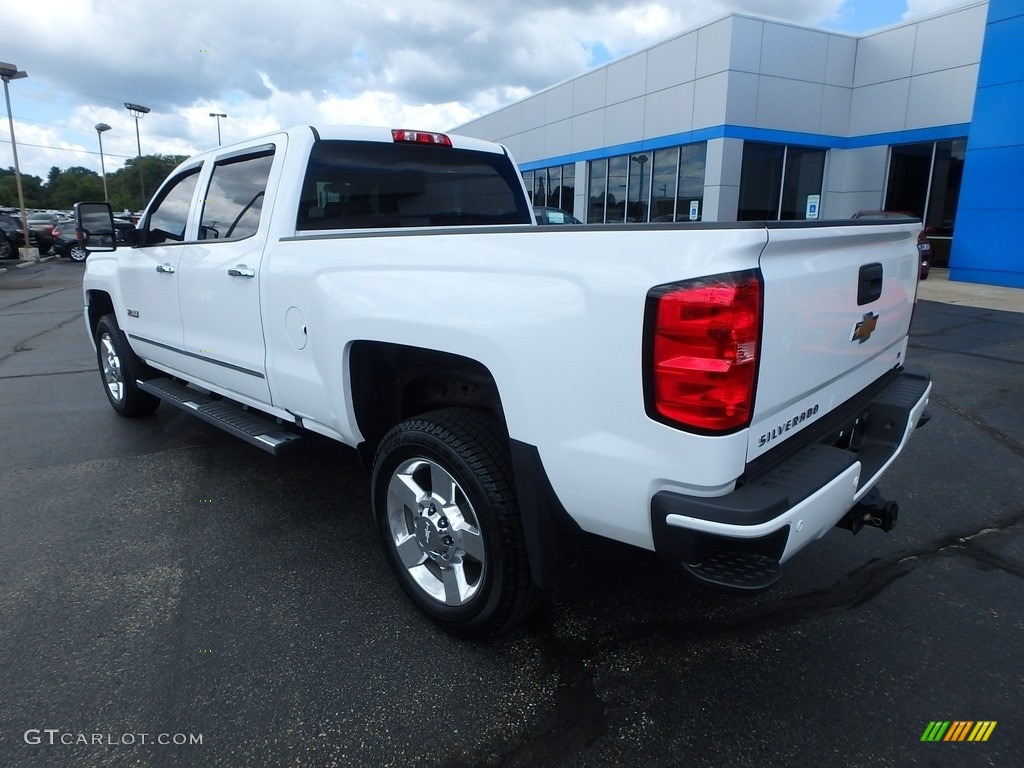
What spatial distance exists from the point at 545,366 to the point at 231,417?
2.52 meters

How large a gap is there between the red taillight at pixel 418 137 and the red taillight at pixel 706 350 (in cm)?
255

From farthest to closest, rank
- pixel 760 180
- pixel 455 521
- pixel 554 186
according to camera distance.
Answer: pixel 554 186 → pixel 760 180 → pixel 455 521

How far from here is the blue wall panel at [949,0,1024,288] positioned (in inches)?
579

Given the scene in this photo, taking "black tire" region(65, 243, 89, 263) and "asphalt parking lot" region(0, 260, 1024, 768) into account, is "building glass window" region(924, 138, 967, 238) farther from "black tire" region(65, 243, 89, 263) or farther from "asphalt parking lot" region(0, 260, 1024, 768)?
"black tire" region(65, 243, 89, 263)

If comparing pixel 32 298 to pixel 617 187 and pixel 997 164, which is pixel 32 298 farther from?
pixel 997 164

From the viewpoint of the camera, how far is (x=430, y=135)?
401 cm

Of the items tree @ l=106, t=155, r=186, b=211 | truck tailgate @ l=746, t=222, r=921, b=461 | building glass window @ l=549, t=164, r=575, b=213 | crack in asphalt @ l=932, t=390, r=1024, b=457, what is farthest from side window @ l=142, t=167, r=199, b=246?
tree @ l=106, t=155, r=186, b=211

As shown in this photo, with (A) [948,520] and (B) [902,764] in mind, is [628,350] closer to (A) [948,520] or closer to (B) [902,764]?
(B) [902,764]

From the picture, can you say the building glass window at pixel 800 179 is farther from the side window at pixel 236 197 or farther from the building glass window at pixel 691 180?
the side window at pixel 236 197

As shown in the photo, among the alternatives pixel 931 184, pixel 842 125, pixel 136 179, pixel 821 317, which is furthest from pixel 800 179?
pixel 136 179

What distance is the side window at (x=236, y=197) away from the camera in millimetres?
3713

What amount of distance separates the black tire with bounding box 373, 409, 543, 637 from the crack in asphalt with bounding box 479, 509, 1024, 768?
0.95 ft

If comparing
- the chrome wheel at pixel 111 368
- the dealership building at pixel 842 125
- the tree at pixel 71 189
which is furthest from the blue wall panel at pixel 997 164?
the tree at pixel 71 189

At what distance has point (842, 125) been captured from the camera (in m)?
20.0
